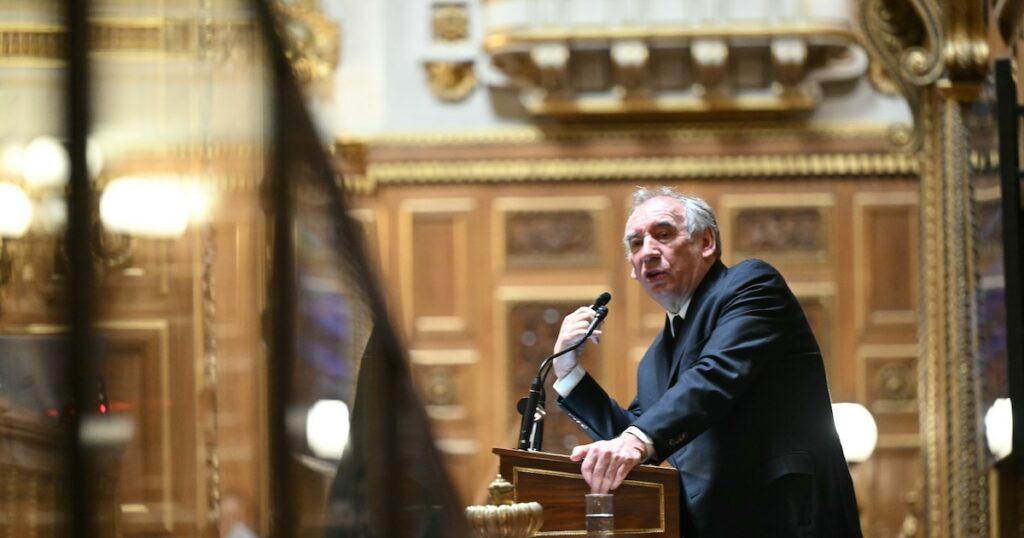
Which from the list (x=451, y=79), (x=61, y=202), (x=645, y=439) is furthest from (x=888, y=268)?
(x=61, y=202)

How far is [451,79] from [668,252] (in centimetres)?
405

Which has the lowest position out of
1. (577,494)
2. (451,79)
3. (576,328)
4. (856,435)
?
(856,435)

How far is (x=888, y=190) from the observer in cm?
820

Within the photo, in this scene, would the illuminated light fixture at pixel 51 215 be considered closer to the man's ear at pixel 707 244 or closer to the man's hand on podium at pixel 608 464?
the man's hand on podium at pixel 608 464

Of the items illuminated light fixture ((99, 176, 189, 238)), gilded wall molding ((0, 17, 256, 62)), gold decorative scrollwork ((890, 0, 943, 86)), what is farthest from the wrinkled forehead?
gold decorative scrollwork ((890, 0, 943, 86))

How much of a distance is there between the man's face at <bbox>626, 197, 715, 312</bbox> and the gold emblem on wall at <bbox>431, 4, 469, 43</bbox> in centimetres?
400

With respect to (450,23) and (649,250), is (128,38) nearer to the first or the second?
(649,250)

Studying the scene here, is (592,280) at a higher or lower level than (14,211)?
lower

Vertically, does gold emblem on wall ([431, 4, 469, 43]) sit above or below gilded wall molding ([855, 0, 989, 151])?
above

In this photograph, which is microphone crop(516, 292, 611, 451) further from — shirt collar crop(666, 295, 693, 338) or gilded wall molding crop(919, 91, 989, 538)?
gilded wall molding crop(919, 91, 989, 538)

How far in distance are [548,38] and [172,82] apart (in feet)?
20.9

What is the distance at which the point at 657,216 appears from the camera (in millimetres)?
4418

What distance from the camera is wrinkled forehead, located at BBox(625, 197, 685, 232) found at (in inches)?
173

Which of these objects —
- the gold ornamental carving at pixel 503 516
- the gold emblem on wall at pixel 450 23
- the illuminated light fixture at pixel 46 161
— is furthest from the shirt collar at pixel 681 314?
the gold emblem on wall at pixel 450 23
